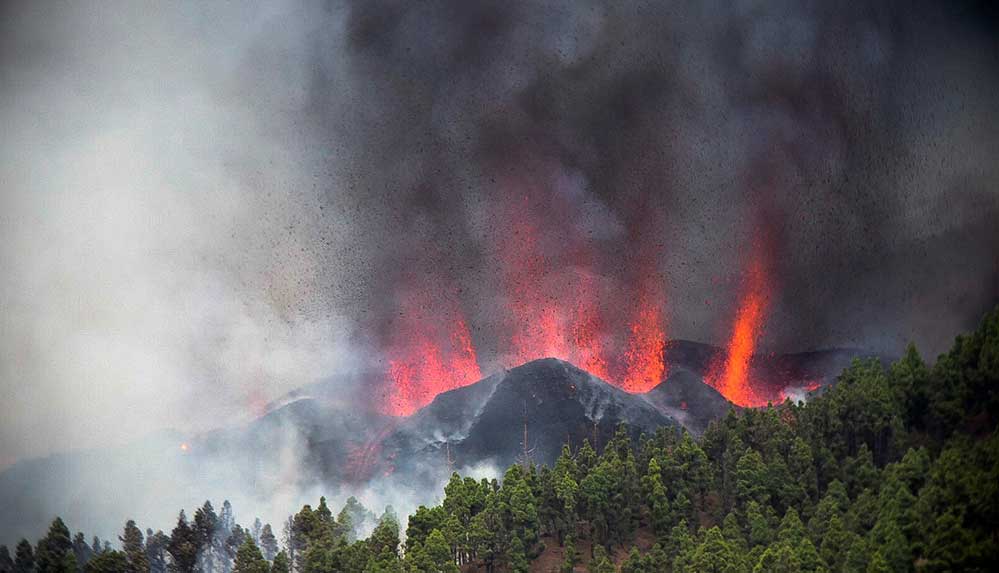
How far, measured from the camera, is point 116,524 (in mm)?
109938

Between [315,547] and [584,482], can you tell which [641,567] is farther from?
[315,547]

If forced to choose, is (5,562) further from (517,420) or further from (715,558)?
(715,558)

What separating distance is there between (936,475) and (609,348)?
99060 mm

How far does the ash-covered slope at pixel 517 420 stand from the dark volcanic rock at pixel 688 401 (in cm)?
341

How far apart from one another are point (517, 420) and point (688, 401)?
70.6 feet

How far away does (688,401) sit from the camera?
126 metres

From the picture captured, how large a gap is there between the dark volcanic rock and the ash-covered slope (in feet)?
11.2

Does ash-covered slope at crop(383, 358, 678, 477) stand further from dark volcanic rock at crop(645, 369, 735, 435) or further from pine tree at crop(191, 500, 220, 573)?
pine tree at crop(191, 500, 220, 573)

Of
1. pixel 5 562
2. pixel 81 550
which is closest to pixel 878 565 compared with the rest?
pixel 81 550

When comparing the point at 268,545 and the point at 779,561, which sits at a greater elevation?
the point at 268,545

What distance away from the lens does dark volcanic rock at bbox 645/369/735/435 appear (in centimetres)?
12262

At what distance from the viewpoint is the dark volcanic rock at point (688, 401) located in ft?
402

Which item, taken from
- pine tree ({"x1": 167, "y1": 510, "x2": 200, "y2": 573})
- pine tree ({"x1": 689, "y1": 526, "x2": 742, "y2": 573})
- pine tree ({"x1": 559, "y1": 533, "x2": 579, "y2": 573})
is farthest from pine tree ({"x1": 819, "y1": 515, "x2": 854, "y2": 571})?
pine tree ({"x1": 167, "y1": 510, "x2": 200, "y2": 573})

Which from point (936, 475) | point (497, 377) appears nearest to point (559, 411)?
point (497, 377)
